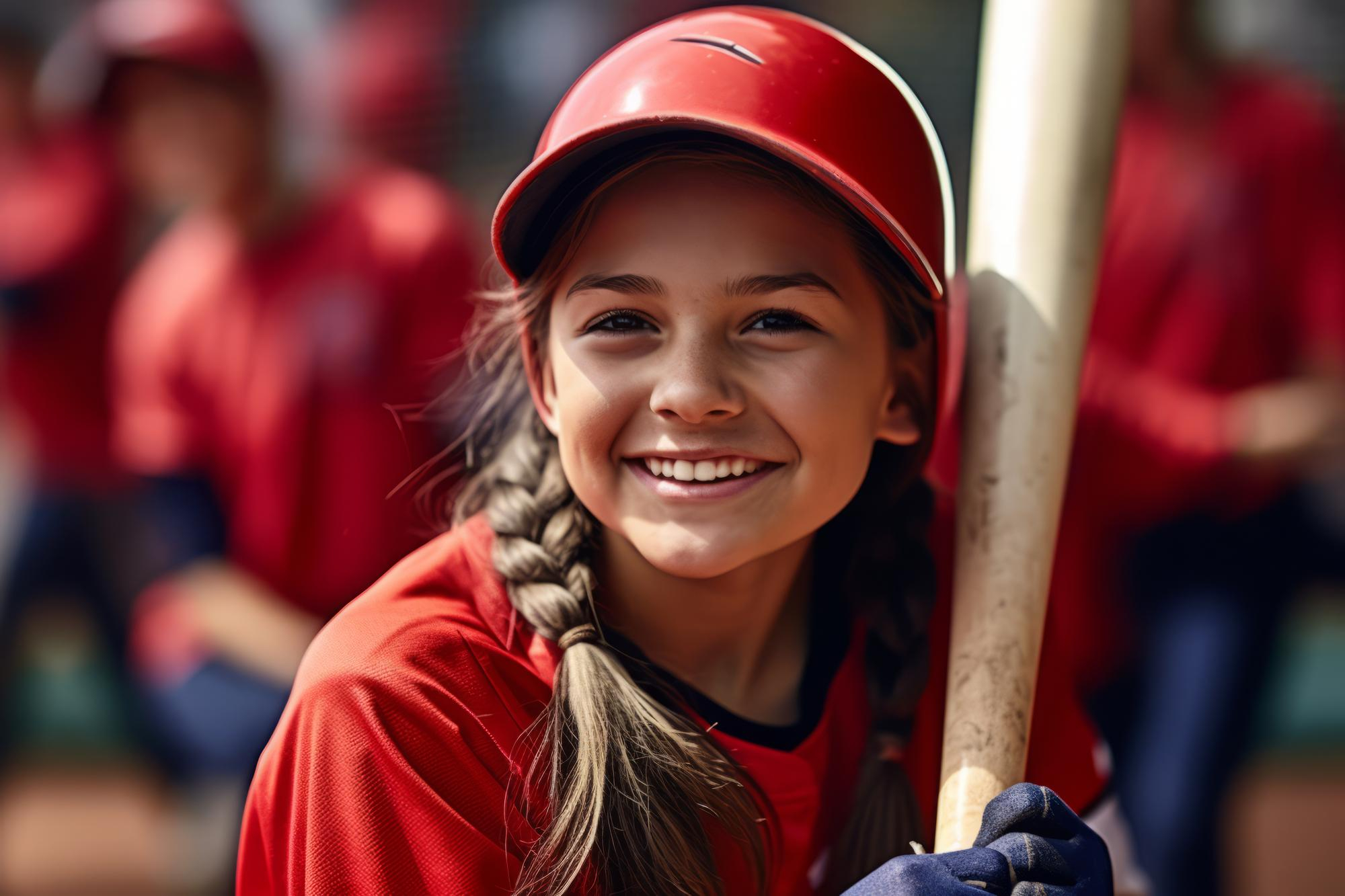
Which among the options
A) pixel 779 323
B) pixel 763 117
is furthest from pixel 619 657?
pixel 763 117

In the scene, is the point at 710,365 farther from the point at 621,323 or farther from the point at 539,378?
the point at 539,378

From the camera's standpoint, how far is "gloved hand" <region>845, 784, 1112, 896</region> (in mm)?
1322

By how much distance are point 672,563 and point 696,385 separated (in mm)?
191

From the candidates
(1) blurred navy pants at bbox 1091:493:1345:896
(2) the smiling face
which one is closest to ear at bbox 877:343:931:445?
(2) the smiling face

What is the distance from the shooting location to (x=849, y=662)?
5.63 ft

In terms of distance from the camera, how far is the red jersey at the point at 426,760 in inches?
53.4

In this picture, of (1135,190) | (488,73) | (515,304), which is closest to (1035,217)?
(515,304)

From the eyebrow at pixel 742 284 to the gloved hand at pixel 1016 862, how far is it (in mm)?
515

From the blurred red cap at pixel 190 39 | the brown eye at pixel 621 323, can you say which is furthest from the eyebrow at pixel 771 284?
the blurred red cap at pixel 190 39

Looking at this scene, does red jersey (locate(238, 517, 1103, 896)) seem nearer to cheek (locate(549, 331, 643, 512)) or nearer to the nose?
cheek (locate(549, 331, 643, 512))

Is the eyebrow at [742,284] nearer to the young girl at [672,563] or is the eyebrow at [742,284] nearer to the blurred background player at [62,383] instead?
the young girl at [672,563]

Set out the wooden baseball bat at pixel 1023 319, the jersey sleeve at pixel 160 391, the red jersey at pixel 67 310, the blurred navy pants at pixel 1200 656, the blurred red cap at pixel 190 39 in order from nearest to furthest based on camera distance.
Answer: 1. the wooden baseball bat at pixel 1023 319
2. the blurred navy pants at pixel 1200 656
3. the jersey sleeve at pixel 160 391
4. the blurred red cap at pixel 190 39
5. the red jersey at pixel 67 310

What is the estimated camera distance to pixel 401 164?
4.86m

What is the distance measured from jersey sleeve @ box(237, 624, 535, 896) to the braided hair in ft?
0.20
